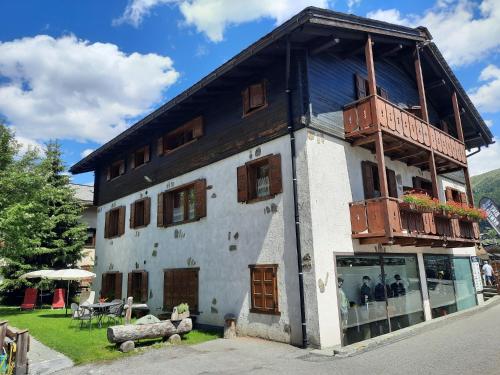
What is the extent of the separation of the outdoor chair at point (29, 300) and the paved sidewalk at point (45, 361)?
10945 mm

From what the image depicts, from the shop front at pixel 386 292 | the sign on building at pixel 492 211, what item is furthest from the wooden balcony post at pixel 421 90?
the sign on building at pixel 492 211

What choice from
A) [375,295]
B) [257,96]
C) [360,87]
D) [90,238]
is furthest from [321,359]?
[90,238]

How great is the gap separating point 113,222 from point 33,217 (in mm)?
3627

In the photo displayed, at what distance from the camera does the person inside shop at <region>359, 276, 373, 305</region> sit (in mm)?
10820

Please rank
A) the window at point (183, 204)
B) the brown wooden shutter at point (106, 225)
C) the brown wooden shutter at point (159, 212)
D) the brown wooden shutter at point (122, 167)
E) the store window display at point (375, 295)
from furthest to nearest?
the brown wooden shutter at point (106, 225) → the brown wooden shutter at point (122, 167) → the brown wooden shutter at point (159, 212) → the window at point (183, 204) → the store window display at point (375, 295)

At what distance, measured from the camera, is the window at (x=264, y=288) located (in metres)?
10.5

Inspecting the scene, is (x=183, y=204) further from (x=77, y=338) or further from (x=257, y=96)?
(x=77, y=338)

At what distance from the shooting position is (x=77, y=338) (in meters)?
11.2

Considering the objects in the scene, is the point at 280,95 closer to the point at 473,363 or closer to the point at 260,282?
the point at 260,282

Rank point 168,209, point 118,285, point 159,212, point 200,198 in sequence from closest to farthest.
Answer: point 200,198, point 168,209, point 159,212, point 118,285

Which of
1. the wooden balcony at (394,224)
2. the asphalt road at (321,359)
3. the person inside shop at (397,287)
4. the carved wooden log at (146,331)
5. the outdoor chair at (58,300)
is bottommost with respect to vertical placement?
the asphalt road at (321,359)

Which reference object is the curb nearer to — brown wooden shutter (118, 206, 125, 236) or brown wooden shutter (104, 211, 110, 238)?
brown wooden shutter (118, 206, 125, 236)

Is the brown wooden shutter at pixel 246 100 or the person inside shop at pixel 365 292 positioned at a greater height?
the brown wooden shutter at pixel 246 100

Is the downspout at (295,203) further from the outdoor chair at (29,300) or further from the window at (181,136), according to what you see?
the outdoor chair at (29,300)
